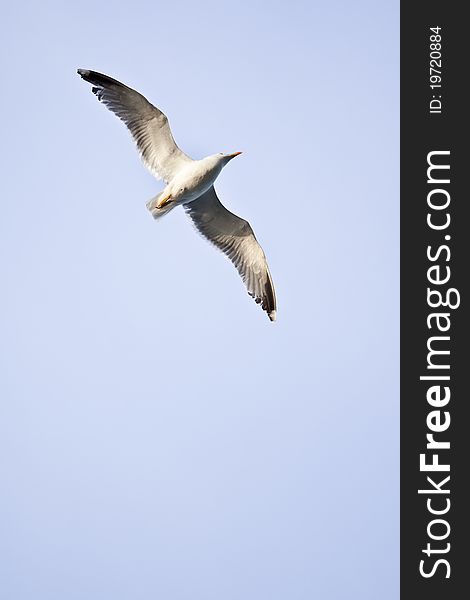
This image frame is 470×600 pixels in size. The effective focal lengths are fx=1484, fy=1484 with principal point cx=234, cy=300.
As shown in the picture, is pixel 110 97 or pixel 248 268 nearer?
pixel 110 97

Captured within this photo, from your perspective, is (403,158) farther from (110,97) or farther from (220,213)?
(110,97)

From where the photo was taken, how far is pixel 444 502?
677 inches

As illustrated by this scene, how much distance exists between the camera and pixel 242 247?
18.3m

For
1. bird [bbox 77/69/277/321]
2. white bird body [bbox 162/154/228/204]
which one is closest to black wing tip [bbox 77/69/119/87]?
bird [bbox 77/69/277/321]

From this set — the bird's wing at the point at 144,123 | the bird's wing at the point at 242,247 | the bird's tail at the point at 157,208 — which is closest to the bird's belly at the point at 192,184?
the bird's tail at the point at 157,208

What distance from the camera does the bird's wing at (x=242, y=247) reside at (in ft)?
59.5

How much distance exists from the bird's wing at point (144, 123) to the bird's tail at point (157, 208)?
41cm

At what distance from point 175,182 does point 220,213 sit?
1.06 meters

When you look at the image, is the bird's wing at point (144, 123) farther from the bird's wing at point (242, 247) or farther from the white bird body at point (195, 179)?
the bird's wing at point (242, 247)

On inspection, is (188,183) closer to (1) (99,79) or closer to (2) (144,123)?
(2) (144,123)

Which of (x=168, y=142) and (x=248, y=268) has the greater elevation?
→ (x=168, y=142)

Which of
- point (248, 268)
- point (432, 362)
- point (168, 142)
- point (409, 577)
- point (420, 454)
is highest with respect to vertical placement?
point (168, 142)

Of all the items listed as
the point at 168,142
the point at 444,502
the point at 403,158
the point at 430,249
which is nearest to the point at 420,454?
the point at 444,502

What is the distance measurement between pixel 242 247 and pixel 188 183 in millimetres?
1548
